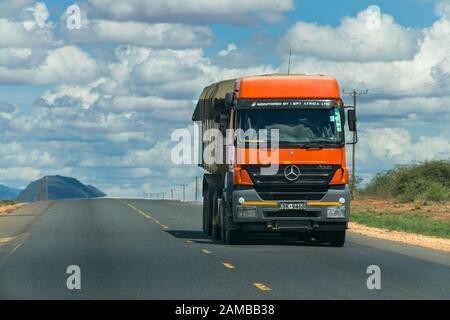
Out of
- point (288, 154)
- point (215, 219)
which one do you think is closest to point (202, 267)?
point (288, 154)

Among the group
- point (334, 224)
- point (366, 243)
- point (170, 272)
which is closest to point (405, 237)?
point (366, 243)

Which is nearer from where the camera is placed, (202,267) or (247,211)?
(202,267)

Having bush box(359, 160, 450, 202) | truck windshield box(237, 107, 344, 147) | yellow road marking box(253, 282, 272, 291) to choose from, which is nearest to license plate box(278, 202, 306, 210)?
truck windshield box(237, 107, 344, 147)

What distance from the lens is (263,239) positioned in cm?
2816

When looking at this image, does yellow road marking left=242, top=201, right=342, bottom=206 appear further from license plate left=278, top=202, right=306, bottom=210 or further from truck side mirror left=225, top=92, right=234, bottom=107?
truck side mirror left=225, top=92, right=234, bottom=107

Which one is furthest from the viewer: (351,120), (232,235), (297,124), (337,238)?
(337,238)

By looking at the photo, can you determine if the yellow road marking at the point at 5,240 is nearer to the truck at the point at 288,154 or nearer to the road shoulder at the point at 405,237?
the truck at the point at 288,154

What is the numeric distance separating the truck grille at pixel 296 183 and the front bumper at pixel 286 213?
130 millimetres

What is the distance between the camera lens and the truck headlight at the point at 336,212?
24.7 m

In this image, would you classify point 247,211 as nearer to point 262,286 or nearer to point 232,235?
point 232,235

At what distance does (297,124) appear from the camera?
24156mm

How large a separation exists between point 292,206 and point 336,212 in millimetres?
1020

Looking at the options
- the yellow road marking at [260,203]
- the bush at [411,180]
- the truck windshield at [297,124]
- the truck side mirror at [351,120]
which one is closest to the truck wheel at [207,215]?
the yellow road marking at [260,203]
